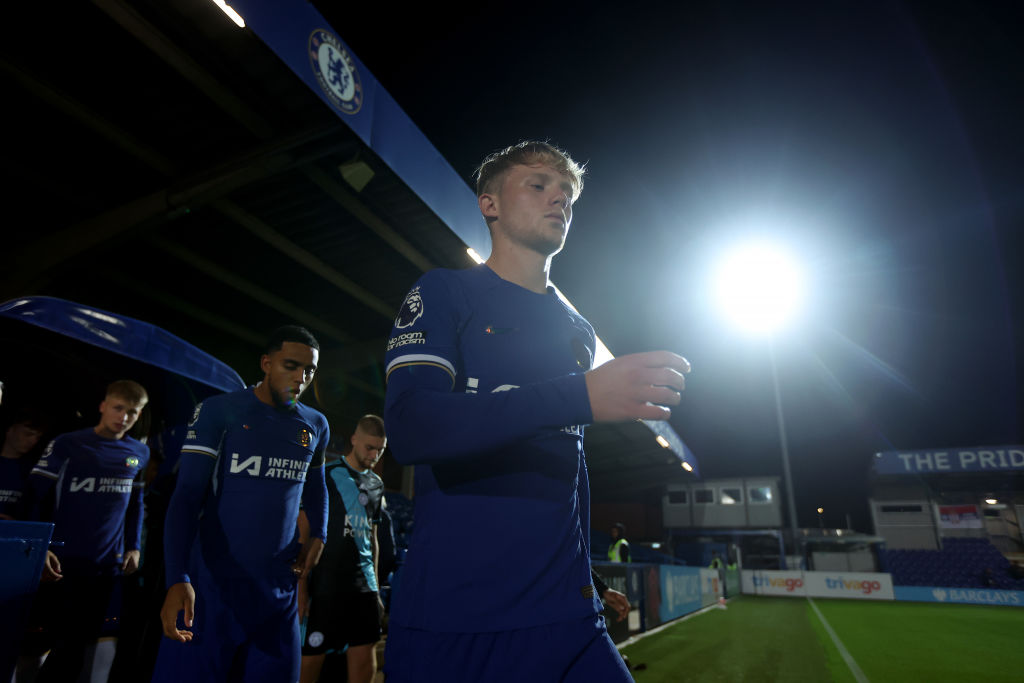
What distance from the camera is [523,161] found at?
174 cm

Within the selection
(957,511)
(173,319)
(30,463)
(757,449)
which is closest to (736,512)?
(757,449)

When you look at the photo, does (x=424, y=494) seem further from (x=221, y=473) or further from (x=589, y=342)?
(x=221, y=473)

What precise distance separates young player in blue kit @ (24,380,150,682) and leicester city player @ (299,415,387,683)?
139 centimetres

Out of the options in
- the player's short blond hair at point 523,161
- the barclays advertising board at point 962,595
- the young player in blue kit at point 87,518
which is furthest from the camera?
the barclays advertising board at point 962,595

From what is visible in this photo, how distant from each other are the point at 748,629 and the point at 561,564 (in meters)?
12.9

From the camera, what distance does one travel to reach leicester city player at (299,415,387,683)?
429 centimetres

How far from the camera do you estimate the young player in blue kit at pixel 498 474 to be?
3.44ft

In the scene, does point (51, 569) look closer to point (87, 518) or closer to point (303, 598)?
point (87, 518)

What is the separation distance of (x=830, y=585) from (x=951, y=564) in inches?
472

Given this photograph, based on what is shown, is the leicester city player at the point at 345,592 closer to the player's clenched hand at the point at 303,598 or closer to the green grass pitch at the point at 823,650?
the player's clenched hand at the point at 303,598

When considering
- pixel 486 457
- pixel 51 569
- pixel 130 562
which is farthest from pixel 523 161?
pixel 130 562

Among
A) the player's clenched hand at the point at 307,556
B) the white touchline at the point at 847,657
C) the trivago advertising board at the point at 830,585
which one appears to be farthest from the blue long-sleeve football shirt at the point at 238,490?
the trivago advertising board at the point at 830,585

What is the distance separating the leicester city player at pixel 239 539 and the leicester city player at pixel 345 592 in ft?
4.21

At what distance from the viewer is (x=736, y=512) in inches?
1578
